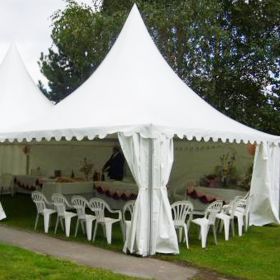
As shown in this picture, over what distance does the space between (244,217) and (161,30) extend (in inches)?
388

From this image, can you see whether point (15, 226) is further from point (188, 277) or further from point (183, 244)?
point (188, 277)

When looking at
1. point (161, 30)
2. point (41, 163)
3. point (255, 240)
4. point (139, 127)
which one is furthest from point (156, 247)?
point (161, 30)

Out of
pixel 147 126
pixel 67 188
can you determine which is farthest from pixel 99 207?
pixel 67 188

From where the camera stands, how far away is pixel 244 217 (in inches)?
392

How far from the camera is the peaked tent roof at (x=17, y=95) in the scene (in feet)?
39.5

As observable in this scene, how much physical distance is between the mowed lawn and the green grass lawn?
1384mm

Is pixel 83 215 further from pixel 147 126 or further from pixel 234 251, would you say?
pixel 234 251

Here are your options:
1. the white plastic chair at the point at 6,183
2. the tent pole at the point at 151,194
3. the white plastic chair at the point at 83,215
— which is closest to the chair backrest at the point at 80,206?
the white plastic chair at the point at 83,215

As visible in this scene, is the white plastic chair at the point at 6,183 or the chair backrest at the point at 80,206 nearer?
the chair backrest at the point at 80,206

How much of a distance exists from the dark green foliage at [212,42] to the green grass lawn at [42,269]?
12.4 meters

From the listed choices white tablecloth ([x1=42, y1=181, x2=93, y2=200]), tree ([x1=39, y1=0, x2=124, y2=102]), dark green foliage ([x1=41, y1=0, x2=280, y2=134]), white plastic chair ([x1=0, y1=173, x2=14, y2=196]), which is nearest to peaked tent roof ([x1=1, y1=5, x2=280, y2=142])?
white tablecloth ([x1=42, y1=181, x2=93, y2=200])

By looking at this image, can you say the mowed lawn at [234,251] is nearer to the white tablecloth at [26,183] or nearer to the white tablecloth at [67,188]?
→ the white tablecloth at [67,188]

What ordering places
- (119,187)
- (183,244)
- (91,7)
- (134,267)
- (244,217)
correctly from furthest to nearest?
(91,7) < (119,187) < (244,217) < (183,244) < (134,267)

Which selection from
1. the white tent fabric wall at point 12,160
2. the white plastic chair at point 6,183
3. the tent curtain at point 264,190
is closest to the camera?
the tent curtain at point 264,190
